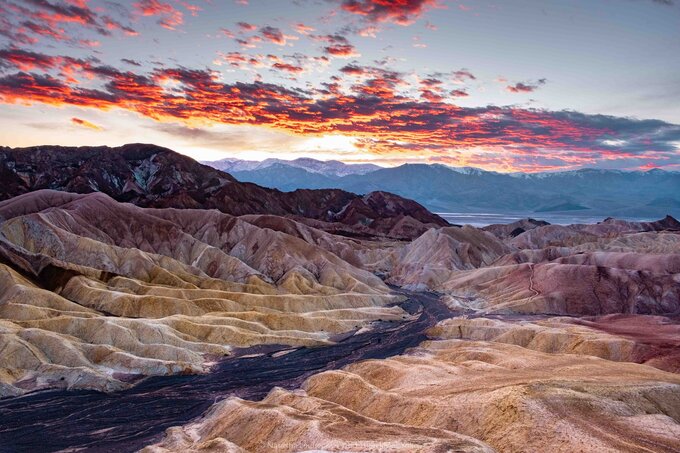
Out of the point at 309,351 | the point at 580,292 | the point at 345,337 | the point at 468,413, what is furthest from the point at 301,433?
the point at 580,292

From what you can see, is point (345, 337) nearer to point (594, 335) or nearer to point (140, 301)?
point (140, 301)

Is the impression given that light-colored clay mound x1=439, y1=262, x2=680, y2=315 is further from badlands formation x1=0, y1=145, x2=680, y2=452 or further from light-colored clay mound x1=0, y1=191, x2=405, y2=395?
light-colored clay mound x1=0, y1=191, x2=405, y2=395

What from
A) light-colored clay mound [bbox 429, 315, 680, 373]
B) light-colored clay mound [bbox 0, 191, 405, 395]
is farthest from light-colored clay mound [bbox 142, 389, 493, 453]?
light-colored clay mound [bbox 429, 315, 680, 373]

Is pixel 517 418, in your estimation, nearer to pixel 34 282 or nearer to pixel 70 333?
pixel 70 333

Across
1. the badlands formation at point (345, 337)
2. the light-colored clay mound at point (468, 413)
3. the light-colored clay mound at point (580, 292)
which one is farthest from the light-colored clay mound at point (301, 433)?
the light-colored clay mound at point (580, 292)

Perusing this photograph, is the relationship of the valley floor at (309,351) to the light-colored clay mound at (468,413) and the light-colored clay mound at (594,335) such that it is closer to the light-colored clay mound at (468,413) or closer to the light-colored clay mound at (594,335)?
the light-colored clay mound at (468,413)

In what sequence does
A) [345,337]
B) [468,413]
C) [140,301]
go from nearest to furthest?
[468,413] < [345,337] < [140,301]
